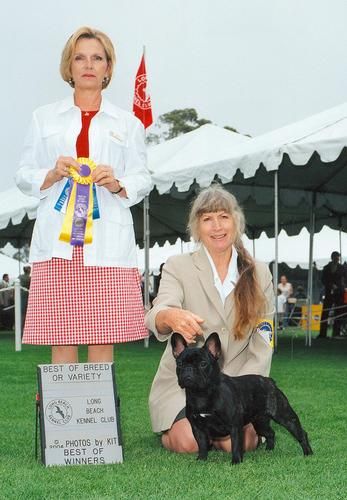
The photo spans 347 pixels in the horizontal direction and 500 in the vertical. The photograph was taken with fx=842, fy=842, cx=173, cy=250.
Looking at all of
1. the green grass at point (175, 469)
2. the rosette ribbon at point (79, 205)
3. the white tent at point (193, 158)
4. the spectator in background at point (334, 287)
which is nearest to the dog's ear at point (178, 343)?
the green grass at point (175, 469)

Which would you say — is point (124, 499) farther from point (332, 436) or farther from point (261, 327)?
point (332, 436)

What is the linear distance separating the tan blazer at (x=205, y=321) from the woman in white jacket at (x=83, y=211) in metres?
0.27

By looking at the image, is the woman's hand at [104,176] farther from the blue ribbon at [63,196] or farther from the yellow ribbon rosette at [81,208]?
the blue ribbon at [63,196]

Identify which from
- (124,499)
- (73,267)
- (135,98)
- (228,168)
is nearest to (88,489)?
(124,499)

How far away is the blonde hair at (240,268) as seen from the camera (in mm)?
3436

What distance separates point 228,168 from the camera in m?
8.62

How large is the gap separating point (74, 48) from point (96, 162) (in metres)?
0.45

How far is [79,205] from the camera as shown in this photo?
3271 mm

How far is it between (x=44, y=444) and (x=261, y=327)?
99 centimetres

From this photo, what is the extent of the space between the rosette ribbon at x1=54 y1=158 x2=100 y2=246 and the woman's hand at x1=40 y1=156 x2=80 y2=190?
0.02 meters

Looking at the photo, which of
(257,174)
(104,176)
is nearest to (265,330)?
(104,176)

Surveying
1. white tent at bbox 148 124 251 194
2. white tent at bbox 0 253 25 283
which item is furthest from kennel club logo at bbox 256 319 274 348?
white tent at bbox 0 253 25 283

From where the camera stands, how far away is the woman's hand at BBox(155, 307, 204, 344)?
280cm

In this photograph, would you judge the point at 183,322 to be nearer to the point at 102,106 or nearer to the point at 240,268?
the point at 240,268
